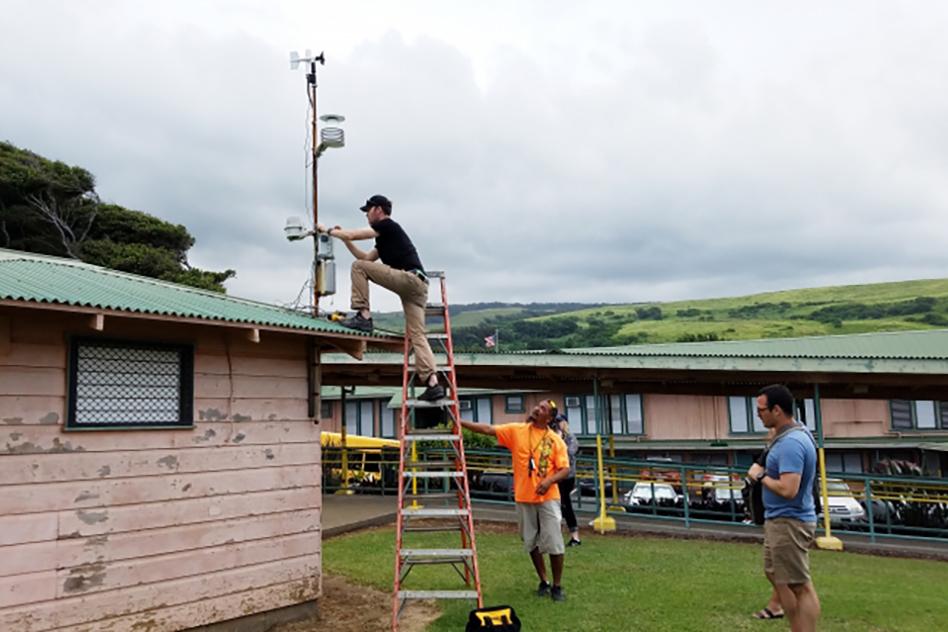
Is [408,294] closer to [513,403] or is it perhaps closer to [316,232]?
[316,232]

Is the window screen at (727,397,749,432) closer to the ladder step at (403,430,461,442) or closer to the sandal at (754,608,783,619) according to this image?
the sandal at (754,608,783,619)

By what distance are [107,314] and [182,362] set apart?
43.7 inches

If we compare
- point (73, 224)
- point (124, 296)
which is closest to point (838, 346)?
point (124, 296)

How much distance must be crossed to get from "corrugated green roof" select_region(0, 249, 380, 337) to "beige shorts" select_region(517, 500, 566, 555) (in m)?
2.48

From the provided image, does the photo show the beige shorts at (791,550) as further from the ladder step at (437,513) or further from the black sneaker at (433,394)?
the black sneaker at (433,394)

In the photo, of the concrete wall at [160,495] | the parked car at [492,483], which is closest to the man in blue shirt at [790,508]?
the concrete wall at [160,495]

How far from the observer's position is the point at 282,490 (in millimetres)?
7188

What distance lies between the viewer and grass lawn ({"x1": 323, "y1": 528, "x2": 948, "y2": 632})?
6.71 metres

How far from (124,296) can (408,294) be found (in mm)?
2648

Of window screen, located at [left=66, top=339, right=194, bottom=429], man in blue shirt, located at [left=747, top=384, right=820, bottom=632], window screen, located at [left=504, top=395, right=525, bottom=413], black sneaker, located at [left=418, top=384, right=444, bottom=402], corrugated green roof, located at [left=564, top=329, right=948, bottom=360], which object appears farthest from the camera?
window screen, located at [left=504, top=395, right=525, bottom=413]

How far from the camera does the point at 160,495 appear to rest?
6.26m

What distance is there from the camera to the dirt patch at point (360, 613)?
22.4 feet

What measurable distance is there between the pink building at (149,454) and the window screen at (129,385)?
0.04 feet

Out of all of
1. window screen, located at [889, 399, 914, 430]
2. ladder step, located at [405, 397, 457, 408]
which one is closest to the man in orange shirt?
ladder step, located at [405, 397, 457, 408]
